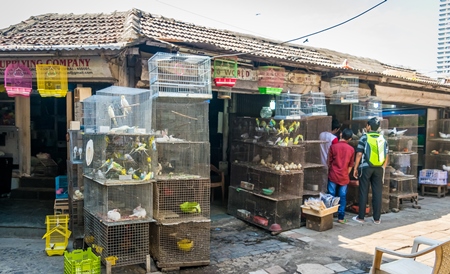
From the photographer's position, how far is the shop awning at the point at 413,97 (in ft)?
33.8

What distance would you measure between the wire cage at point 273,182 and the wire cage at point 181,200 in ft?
6.52

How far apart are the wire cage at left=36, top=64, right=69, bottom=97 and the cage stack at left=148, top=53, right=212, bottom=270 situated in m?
1.86

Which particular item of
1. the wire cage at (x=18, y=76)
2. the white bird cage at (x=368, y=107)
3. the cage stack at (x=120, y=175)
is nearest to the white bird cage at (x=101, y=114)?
the cage stack at (x=120, y=175)

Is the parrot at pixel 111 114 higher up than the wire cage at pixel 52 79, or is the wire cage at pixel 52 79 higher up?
the wire cage at pixel 52 79

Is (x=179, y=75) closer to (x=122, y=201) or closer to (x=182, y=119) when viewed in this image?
(x=182, y=119)

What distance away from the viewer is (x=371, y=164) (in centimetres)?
781

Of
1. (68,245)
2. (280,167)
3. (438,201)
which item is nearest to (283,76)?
(280,167)

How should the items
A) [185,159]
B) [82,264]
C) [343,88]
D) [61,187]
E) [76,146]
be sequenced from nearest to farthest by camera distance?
[82,264] < [185,159] < [76,146] < [61,187] < [343,88]

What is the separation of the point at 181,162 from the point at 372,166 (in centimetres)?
440

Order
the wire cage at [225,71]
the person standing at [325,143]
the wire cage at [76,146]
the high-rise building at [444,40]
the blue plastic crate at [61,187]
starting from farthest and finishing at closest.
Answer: the high-rise building at [444,40], the person standing at [325,143], the blue plastic crate at [61,187], the wire cage at [225,71], the wire cage at [76,146]

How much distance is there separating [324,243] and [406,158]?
460cm

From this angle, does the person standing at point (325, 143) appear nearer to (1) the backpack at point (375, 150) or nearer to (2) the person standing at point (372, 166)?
(2) the person standing at point (372, 166)

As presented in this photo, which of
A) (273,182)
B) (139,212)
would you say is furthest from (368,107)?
(139,212)

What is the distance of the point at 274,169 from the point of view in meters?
7.43
